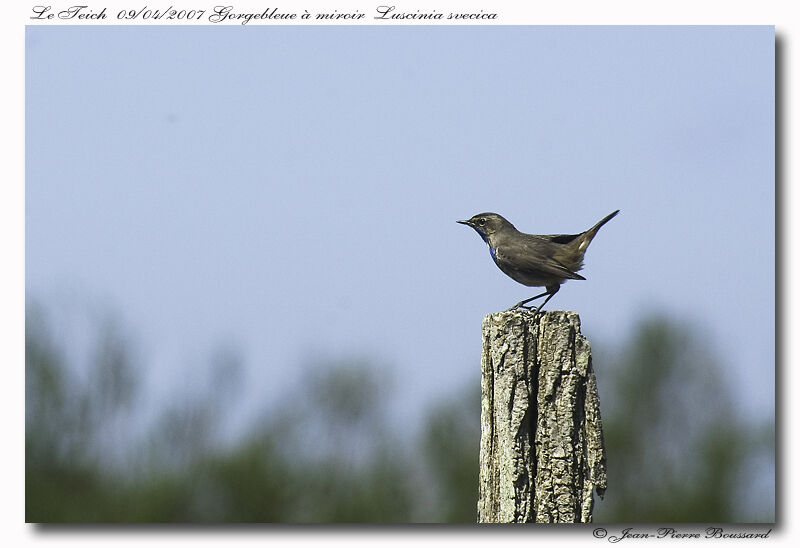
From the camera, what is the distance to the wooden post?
4281 mm

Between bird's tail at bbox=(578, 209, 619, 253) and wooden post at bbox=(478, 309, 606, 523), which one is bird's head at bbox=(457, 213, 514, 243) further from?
wooden post at bbox=(478, 309, 606, 523)

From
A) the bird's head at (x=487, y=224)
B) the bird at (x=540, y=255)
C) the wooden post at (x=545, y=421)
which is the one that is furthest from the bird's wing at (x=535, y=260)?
the wooden post at (x=545, y=421)

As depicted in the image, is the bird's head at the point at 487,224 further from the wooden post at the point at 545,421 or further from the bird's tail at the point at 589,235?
the wooden post at the point at 545,421

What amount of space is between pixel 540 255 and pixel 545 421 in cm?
200

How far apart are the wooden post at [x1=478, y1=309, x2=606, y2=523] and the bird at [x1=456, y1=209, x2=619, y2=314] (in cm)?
166

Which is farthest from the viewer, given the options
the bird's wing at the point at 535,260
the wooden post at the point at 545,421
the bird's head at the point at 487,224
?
the bird's head at the point at 487,224

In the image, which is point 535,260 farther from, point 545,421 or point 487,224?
point 545,421

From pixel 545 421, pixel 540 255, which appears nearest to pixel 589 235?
pixel 540 255

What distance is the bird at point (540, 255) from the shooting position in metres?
6.07

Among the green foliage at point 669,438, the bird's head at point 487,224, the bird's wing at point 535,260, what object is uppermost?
the bird's head at point 487,224

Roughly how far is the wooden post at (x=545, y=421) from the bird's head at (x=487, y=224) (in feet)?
7.49

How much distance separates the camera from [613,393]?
7699 millimetres
